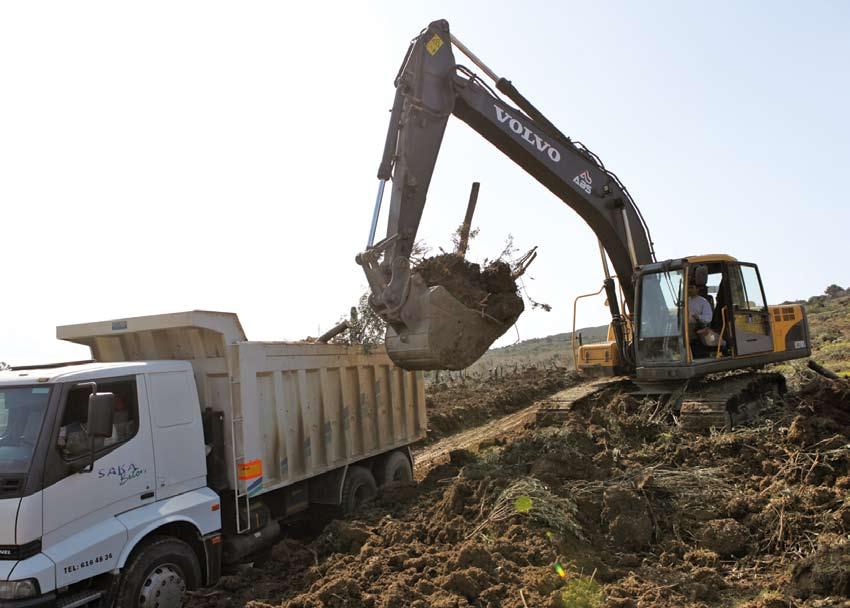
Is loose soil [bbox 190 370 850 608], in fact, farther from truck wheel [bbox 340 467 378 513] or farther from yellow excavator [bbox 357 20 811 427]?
yellow excavator [bbox 357 20 811 427]

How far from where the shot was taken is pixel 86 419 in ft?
17.2

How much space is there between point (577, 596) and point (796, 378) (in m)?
9.78

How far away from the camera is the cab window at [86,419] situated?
16.6 feet

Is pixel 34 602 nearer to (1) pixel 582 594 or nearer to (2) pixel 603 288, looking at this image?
(1) pixel 582 594

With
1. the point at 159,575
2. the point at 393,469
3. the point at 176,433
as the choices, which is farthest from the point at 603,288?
the point at 159,575

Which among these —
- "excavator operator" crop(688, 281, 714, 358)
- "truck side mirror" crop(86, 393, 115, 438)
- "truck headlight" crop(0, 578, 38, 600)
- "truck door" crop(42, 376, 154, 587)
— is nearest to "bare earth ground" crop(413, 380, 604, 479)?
"excavator operator" crop(688, 281, 714, 358)

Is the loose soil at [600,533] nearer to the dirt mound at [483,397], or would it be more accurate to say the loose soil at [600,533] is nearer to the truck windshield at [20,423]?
the truck windshield at [20,423]

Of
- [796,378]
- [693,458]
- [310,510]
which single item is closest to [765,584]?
[693,458]

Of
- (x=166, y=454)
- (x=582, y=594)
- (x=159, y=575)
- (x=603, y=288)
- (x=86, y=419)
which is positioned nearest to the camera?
(x=582, y=594)

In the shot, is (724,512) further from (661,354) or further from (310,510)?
(310,510)

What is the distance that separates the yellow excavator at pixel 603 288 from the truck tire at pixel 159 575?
342 centimetres

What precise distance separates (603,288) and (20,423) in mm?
8681

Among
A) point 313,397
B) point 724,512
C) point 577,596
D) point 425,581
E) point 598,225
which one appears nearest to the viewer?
point 577,596

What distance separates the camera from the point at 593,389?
1082 cm
